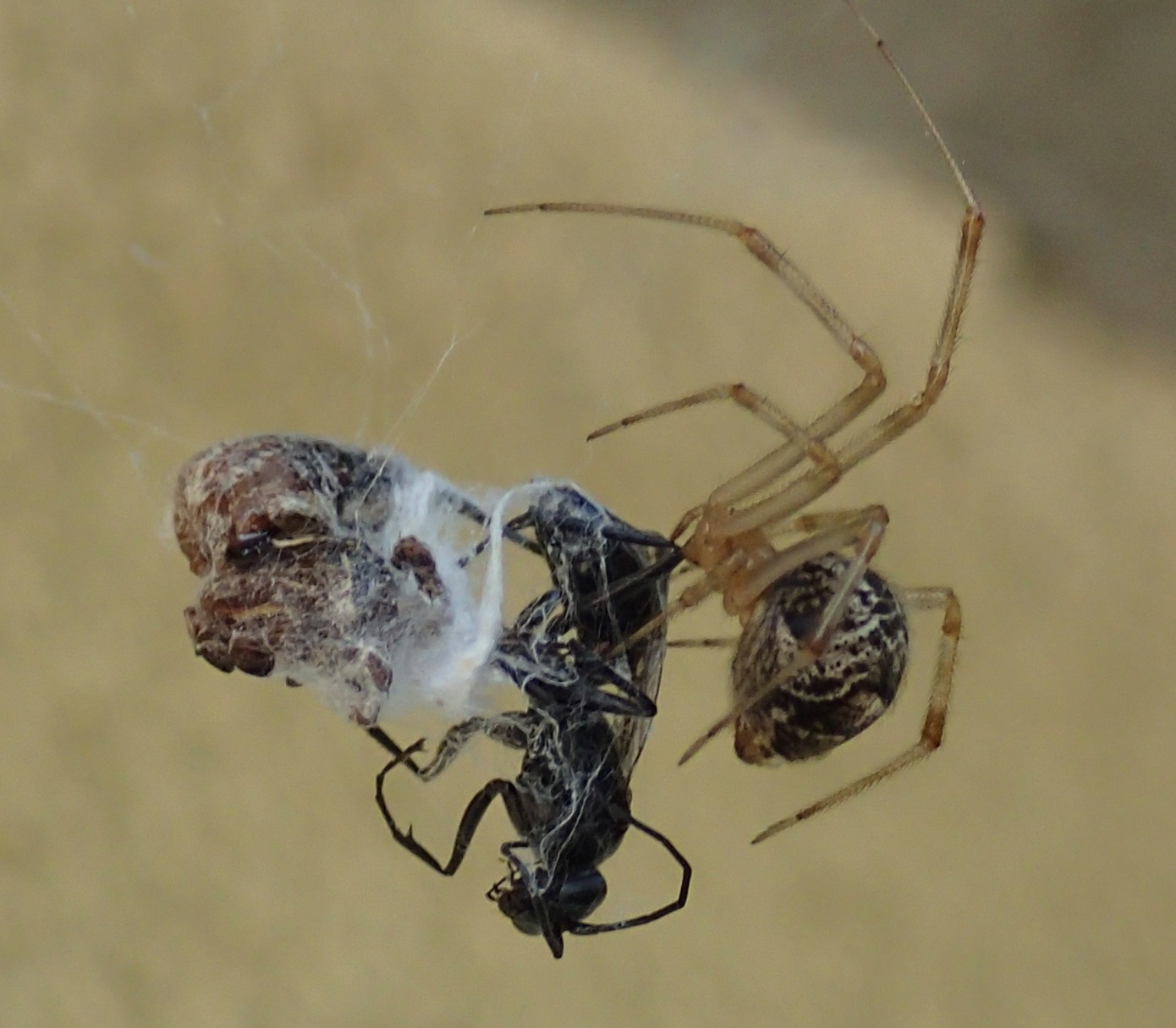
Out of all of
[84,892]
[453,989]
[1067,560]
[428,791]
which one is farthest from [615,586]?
[1067,560]

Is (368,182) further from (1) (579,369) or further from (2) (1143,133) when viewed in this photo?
(2) (1143,133)

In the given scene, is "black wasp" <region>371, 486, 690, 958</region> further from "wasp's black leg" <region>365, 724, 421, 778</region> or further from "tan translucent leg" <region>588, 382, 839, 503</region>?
"tan translucent leg" <region>588, 382, 839, 503</region>

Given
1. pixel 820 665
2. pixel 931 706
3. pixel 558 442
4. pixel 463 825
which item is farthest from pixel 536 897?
pixel 558 442

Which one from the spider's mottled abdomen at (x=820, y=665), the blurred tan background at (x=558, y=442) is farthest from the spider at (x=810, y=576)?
the blurred tan background at (x=558, y=442)

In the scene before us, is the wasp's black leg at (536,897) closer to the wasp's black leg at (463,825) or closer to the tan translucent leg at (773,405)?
the wasp's black leg at (463,825)

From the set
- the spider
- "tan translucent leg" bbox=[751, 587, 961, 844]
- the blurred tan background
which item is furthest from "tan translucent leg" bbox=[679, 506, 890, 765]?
the blurred tan background
